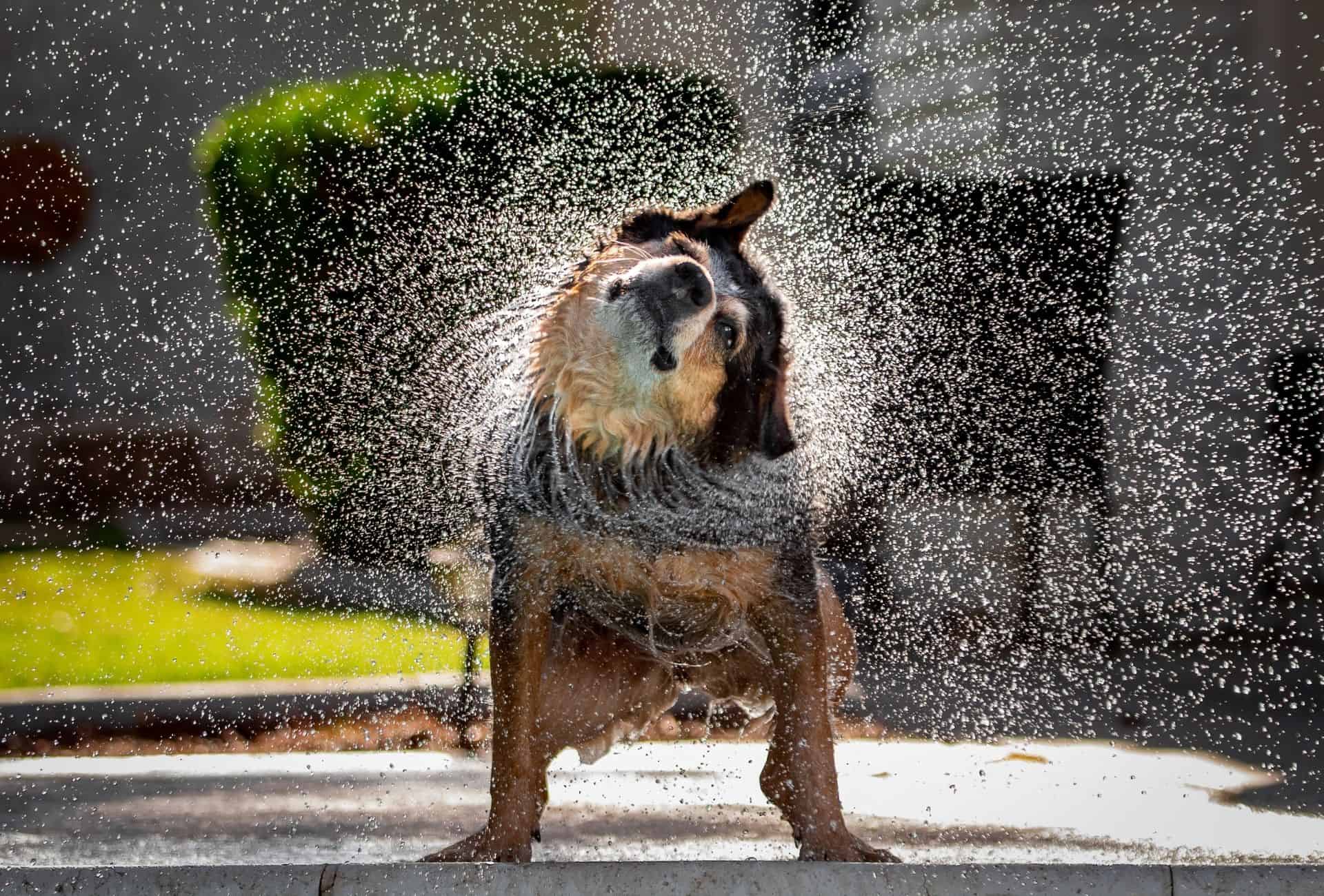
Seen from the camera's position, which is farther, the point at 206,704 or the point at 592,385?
the point at 206,704

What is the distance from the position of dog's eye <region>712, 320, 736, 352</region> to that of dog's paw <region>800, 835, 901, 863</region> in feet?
3.70

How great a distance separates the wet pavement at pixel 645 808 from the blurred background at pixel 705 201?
3.84 feet

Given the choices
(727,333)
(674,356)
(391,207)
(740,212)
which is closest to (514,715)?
(674,356)

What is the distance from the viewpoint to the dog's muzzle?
220cm

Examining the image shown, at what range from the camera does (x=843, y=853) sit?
7.80ft

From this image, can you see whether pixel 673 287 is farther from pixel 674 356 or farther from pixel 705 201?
pixel 705 201

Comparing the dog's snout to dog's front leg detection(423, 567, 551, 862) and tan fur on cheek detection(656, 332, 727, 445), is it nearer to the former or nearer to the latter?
tan fur on cheek detection(656, 332, 727, 445)

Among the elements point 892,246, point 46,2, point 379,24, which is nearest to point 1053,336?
point 892,246

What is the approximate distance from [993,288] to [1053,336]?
639 mm

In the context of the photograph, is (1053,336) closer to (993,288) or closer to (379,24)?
(993,288)

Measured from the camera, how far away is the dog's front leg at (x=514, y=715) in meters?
2.34

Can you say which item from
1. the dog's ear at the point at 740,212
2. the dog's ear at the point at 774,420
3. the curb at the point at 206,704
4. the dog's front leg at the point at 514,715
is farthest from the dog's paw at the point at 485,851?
the curb at the point at 206,704

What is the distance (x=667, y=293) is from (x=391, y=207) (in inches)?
153

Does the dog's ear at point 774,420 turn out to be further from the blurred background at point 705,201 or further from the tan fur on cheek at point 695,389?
the blurred background at point 705,201
